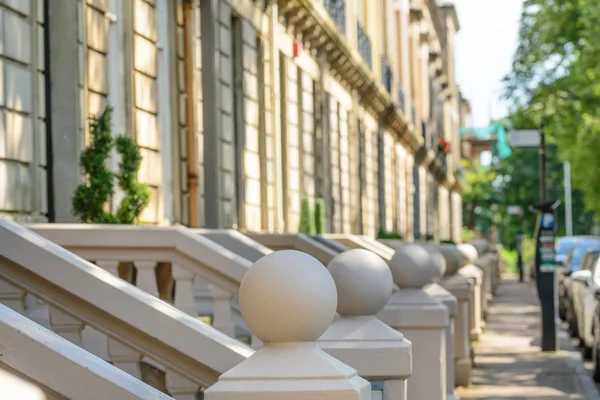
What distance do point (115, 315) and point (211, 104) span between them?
9.61 metres

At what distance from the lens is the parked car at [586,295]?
1803 cm

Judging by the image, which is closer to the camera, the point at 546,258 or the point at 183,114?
the point at 183,114

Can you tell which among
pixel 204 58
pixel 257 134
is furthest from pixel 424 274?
pixel 257 134

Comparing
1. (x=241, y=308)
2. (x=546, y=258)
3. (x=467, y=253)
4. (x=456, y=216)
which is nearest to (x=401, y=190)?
(x=546, y=258)

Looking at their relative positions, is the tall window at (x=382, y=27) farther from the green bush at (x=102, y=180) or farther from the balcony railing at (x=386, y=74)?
the green bush at (x=102, y=180)

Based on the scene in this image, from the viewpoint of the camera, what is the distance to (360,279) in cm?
575

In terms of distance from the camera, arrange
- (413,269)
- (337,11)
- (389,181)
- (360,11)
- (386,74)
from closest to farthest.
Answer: (413,269), (337,11), (360,11), (386,74), (389,181)

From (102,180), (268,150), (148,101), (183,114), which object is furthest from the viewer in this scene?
(268,150)

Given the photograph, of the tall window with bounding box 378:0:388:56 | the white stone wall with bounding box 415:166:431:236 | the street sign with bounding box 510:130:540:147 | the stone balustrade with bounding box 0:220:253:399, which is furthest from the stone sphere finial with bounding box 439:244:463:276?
the white stone wall with bounding box 415:166:431:236

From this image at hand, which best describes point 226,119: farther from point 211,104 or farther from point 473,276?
point 473,276

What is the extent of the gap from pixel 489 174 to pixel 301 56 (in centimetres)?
8190

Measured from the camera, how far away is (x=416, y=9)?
46.6 metres

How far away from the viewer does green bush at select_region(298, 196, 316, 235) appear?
20.3 meters

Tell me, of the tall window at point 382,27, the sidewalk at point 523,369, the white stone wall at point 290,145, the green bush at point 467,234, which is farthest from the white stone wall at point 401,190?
the green bush at point 467,234
